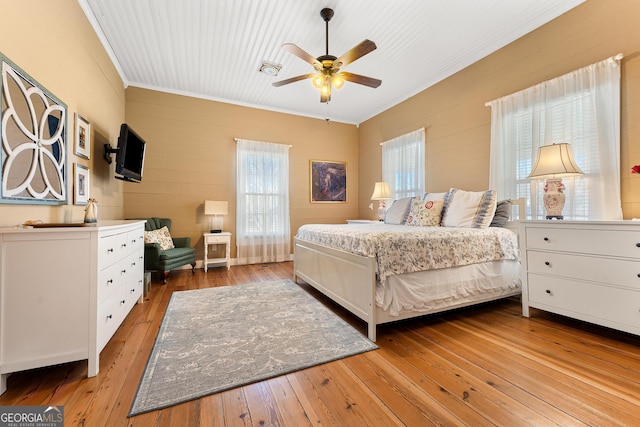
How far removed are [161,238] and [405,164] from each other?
410cm

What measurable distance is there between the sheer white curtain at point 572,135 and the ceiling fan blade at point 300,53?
2.28 m

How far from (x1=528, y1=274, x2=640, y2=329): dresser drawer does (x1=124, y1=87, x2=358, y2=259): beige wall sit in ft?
12.9

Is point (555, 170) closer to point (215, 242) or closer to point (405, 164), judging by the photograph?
point (405, 164)

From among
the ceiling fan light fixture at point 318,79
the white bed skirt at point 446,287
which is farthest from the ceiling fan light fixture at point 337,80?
the white bed skirt at point 446,287

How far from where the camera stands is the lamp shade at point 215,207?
4.32 metres

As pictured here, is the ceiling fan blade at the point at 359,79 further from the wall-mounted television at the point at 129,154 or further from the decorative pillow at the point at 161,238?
the decorative pillow at the point at 161,238

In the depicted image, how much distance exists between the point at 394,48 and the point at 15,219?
3907mm

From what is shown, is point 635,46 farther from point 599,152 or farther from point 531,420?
point 531,420

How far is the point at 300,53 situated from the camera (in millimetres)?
2516

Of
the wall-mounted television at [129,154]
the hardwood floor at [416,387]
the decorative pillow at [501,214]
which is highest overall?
the wall-mounted television at [129,154]

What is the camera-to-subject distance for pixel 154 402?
133 centimetres

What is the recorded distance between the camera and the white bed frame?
6.58ft

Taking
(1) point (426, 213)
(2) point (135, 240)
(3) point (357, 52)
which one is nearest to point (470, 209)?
(1) point (426, 213)

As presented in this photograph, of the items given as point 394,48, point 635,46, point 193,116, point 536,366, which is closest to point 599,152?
point 635,46
